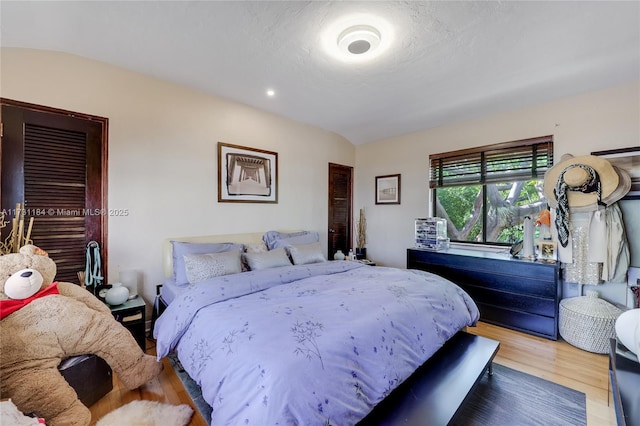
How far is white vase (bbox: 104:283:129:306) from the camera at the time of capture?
2281mm

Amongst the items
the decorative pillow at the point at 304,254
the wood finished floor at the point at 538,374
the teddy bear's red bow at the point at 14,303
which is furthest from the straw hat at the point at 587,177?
the teddy bear's red bow at the point at 14,303

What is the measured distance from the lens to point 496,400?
1868 mm

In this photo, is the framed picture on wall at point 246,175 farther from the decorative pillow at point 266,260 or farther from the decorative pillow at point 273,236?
the decorative pillow at point 266,260

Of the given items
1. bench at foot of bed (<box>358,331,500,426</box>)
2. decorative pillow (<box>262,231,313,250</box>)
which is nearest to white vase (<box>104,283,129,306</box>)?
decorative pillow (<box>262,231,313,250</box>)

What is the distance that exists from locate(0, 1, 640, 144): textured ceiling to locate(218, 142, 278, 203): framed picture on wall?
0.66m

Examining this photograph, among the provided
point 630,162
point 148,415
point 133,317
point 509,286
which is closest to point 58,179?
point 133,317

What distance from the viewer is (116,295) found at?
2289 millimetres

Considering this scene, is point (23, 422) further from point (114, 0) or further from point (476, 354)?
point (476, 354)

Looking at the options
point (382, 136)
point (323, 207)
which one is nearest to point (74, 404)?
point (323, 207)

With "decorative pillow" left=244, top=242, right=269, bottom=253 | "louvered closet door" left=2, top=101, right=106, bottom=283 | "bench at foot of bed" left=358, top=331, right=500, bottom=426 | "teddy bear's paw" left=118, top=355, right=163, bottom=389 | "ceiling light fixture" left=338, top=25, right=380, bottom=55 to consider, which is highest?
"ceiling light fixture" left=338, top=25, right=380, bottom=55

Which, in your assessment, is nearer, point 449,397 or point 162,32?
point 449,397

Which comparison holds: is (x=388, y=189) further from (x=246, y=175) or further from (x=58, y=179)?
(x=58, y=179)

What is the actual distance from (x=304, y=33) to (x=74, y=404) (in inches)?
108

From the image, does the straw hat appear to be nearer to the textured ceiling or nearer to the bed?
the textured ceiling
